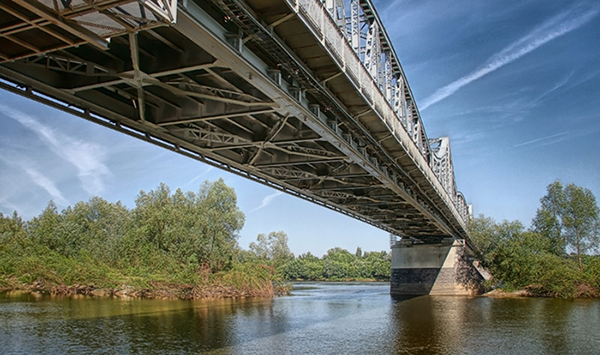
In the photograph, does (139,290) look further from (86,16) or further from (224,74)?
(86,16)

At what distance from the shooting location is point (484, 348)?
55.7 ft

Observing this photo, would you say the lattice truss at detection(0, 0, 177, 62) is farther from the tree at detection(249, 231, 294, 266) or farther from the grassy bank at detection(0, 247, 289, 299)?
the tree at detection(249, 231, 294, 266)

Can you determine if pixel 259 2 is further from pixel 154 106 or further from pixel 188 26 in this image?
pixel 154 106

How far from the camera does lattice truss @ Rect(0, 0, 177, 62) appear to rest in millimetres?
6750

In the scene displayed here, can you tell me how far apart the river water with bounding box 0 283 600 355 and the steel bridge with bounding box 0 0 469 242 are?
7.08 meters

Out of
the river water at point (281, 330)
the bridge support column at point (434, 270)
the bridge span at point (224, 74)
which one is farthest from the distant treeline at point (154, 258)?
the bridge span at point (224, 74)

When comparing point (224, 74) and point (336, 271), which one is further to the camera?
point (336, 271)

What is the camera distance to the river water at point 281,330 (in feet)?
52.6

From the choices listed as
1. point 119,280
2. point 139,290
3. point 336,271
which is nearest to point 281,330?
point 139,290

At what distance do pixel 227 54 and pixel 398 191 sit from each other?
17.6m

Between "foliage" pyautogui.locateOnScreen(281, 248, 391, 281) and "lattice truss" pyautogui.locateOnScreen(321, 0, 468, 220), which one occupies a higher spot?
"lattice truss" pyautogui.locateOnScreen(321, 0, 468, 220)

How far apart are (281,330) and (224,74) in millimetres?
12287

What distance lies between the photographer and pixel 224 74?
1265cm

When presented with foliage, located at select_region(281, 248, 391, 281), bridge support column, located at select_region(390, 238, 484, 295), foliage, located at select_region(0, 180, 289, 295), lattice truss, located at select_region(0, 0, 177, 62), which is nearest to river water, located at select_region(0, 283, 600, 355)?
foliage, located at select_region(0, 180, 289, 295)
